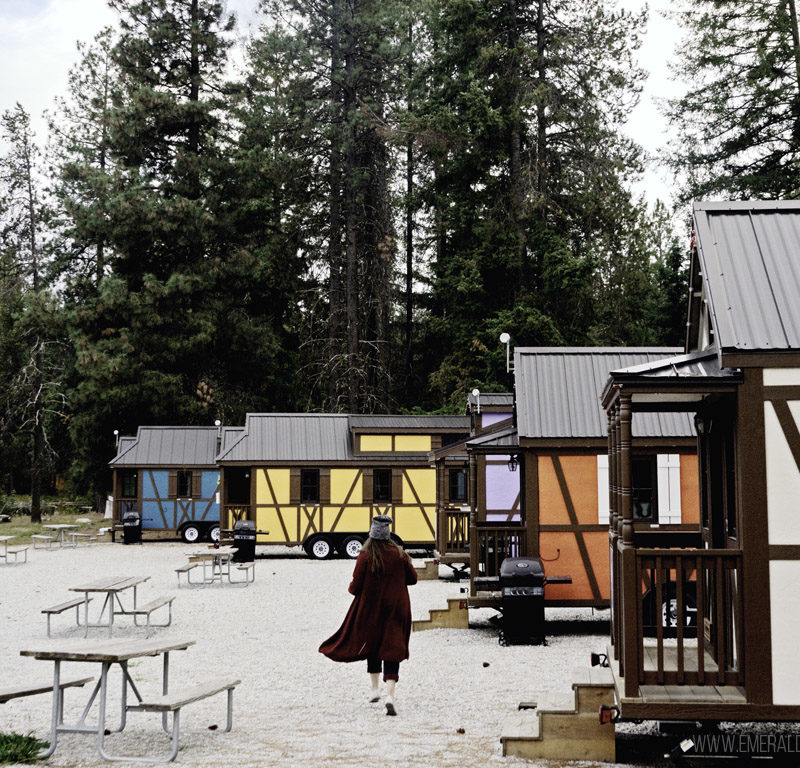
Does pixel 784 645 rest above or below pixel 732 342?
below

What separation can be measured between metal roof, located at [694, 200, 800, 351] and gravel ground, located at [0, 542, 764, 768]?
3038 millimetres

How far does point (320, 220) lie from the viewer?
133ft

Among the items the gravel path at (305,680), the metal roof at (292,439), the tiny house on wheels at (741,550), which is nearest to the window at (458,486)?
the metal roof at (292,439)

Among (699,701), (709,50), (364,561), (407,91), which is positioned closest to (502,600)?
(364,561)

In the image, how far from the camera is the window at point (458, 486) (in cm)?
2400

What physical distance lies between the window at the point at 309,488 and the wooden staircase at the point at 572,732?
20062mm

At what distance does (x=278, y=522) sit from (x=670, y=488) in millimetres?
15487

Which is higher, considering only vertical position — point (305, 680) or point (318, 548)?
point (305, 680)

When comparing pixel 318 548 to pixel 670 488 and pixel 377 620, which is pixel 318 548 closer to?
pixel 670 488

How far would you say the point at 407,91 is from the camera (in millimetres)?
39875

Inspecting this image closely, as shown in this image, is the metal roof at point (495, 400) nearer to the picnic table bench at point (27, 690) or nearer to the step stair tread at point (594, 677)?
→ the step stair tread at point (594, 677)

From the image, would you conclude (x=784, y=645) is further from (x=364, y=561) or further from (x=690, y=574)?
(x=690, y=574)

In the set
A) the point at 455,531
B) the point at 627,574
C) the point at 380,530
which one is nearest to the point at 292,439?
the point at 455,531

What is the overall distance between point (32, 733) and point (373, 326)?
33540mm
